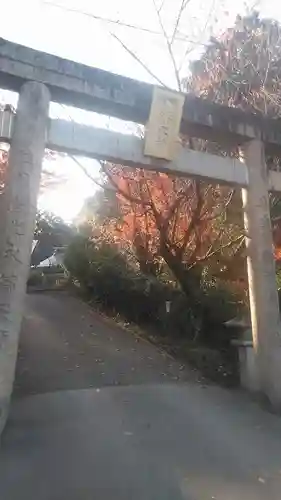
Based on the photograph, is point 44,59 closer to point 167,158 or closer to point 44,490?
point 167,158

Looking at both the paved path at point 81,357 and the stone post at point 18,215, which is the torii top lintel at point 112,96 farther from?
the paved path at point 81,357

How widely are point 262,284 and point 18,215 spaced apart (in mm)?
4115

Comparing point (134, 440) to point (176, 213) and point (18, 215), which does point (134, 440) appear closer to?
point (18, 215)

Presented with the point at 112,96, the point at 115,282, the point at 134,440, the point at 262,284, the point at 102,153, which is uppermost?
the point at 112,96

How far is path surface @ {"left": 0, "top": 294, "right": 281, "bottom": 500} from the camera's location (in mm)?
4402

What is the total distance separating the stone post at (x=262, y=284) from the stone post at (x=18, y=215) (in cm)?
374

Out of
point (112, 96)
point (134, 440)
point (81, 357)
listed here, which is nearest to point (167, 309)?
point (81, 357)

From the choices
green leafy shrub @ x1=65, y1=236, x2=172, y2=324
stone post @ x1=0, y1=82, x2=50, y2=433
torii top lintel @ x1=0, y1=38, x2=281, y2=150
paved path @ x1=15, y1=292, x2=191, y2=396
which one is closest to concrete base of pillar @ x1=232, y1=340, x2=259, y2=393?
paved path @ x1=15, y1=292, x2=191, y2=396

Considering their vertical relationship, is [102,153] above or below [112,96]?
below

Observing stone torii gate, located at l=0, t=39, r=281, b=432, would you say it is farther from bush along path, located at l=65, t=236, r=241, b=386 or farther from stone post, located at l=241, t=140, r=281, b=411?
bush along path, located at l=65, t=236, r=241, b=386

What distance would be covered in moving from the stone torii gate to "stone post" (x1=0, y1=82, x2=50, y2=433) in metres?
0.01

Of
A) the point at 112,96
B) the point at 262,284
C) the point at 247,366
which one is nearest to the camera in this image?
the point at 112,96

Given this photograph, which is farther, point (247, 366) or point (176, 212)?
point (176, 212)

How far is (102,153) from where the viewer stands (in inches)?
278
